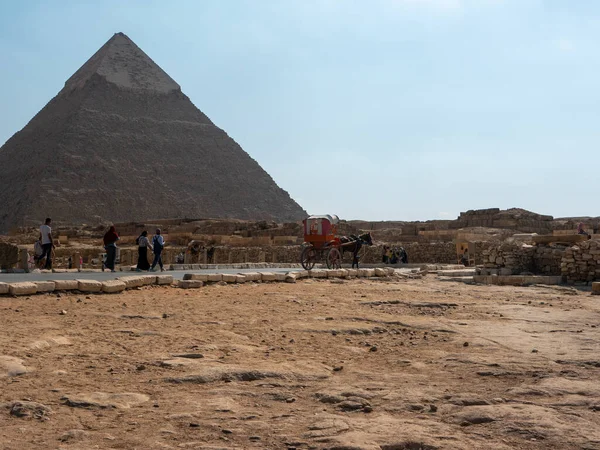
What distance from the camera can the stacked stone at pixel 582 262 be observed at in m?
11.1

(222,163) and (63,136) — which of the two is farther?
(222,163)

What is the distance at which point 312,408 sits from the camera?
3.29m

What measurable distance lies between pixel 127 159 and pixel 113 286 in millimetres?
109897

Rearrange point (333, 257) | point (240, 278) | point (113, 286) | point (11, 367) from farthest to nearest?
1. point (333, 257)
2. point (240, 278)
3. point (113, 286)
4. point (11, 367)

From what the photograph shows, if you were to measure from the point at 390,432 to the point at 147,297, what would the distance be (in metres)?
5.17

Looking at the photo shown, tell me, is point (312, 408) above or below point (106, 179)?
below

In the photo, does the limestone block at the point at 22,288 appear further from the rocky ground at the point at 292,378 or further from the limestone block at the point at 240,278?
the limestone block at the point at 240,278

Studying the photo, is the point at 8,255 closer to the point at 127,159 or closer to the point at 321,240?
the point at 321,240

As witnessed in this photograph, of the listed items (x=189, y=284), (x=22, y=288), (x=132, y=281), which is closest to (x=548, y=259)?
(x=189, y=284)

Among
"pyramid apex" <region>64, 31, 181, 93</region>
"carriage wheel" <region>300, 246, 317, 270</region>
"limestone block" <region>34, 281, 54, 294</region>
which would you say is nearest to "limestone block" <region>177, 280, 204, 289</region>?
"limestone block" <region>34, 281, 54, 294</region>

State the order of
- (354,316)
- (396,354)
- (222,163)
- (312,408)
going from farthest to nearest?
1. (222,163)
2. (354,316)
3. (396,354)
4. (312,408)

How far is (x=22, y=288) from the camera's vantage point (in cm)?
717

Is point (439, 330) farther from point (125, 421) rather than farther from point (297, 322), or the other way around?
point (125, 421)

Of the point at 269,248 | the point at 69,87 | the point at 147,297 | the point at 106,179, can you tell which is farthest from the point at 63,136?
the point at 147,297
